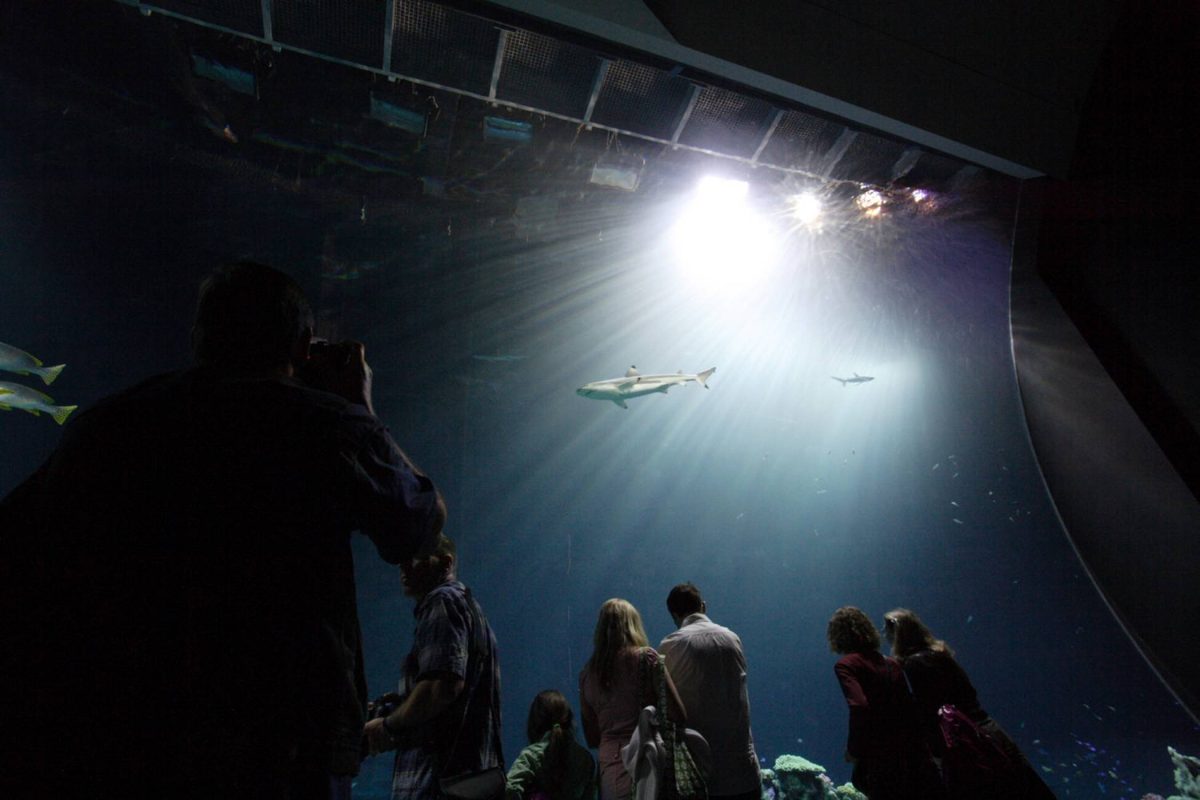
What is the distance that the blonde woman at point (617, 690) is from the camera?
289 centimetres

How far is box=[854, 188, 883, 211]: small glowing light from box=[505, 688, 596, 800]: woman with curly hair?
806 centimetres

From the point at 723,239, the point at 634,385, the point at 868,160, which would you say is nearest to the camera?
the point at 868,160

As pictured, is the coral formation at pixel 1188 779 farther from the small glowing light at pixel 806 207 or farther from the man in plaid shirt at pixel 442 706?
the man in plaid shirt at pixel 442 706

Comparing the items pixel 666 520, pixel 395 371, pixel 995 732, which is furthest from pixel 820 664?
pixel 995 732

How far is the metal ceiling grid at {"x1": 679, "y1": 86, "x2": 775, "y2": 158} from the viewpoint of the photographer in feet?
11.3

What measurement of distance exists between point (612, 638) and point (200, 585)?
2571 mm

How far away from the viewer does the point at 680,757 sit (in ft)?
8.80

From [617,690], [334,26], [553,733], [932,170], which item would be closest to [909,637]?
[617,690]

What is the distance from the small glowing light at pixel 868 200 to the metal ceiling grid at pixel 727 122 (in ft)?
15.6

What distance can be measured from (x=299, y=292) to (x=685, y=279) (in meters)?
14.5

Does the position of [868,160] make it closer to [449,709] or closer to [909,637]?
[909,637]

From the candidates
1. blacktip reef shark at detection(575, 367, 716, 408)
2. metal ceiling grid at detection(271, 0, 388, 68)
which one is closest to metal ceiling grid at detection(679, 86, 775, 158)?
metal ceiling grid at detection(271, 0, 388, 68)

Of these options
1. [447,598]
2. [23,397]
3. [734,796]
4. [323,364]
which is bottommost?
[734,796]

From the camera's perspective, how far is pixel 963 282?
12.1m
